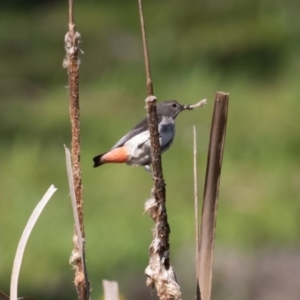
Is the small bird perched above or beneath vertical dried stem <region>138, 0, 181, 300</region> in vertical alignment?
above

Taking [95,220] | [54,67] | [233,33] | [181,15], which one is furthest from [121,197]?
[181,15]

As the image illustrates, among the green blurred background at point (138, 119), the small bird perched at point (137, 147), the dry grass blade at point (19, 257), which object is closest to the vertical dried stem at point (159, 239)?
the dry grass blade at point (19, 257)

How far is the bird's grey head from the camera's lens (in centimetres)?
337

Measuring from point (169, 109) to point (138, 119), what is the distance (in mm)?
4928

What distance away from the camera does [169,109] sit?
11.2ft

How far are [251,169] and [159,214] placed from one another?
5.80 meters

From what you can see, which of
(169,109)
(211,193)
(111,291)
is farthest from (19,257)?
(169,109)

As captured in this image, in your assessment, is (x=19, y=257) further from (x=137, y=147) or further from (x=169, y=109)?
(x=169, y=109)

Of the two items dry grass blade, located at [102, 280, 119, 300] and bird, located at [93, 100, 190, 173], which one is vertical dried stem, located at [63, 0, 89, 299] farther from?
bird, located at [93, 100, 190, 173]

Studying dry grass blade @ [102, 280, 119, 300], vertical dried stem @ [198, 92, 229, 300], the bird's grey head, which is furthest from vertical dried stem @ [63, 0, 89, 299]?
the bird's grey head

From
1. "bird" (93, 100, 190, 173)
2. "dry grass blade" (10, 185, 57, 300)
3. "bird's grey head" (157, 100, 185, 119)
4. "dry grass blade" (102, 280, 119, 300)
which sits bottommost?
"dry grass blade" (102, 280, 119, 300)

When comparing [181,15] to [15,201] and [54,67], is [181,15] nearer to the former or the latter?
[54,67]

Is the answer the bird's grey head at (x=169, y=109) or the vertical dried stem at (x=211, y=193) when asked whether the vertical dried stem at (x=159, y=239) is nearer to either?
the vertical dried stem at (x=211, y=193)

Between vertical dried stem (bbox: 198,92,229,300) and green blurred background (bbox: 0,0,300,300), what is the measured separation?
136 inches
